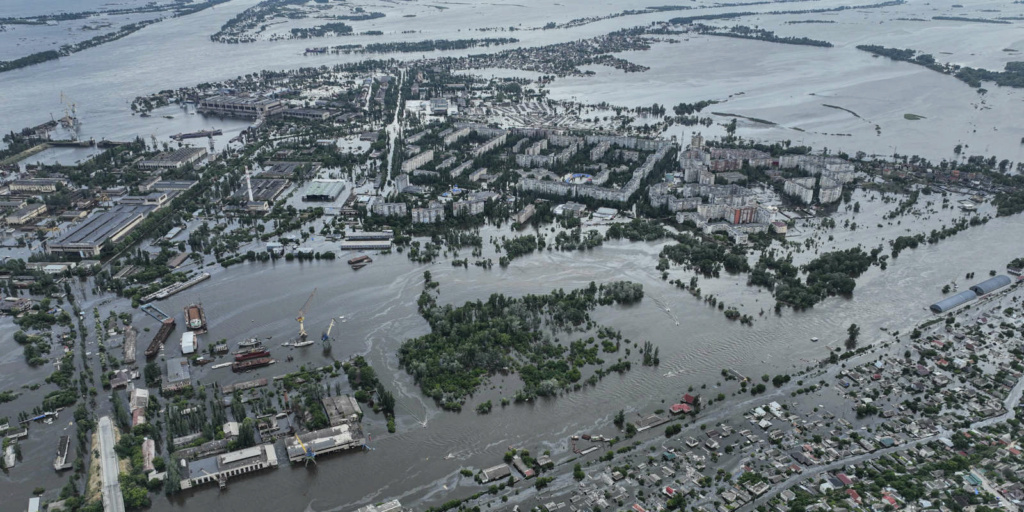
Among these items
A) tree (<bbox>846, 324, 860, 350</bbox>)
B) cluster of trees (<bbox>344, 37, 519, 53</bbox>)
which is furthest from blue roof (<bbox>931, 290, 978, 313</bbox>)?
cluster of trees (<bbox>344, 37, 519, 53</bbox>)

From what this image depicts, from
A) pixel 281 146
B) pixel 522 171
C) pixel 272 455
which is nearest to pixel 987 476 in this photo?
pixel 272 455

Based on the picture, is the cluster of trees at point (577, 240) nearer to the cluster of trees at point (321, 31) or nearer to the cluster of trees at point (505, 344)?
the cluster of trees at point (505, 344)

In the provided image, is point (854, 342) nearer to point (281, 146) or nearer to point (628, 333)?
point (628, 333)

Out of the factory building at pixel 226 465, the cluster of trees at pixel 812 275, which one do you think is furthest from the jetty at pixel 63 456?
the cluster of trees at pixel 812 275

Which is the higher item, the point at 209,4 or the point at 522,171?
the point at 209,4

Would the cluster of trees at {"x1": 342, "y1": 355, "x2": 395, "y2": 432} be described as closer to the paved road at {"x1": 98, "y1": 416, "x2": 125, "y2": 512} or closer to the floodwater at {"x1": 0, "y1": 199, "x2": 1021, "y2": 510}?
the floodwater at {"x1": 0, "y1": 199, "x2": 1021, "y2": 510}

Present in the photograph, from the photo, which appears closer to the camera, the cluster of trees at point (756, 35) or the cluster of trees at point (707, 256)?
the cluster of trees at point (707, 256)

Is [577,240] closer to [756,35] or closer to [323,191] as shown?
[323,191]
